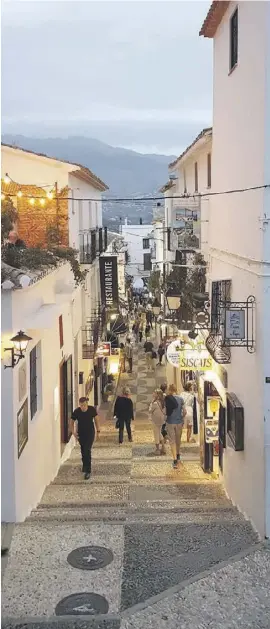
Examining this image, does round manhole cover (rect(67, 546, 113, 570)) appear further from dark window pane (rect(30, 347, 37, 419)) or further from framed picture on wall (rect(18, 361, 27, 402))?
dark window pane (rect(30, 347, 37, 419))

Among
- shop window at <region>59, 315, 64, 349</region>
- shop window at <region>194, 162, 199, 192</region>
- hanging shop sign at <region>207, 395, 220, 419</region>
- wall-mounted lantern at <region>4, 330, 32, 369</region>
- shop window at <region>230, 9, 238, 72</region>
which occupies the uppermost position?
shop window at <region>230, 9, 238, 72</region>

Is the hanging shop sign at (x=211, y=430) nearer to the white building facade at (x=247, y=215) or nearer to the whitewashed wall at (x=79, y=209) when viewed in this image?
the white building facade at (x=247, y=215)

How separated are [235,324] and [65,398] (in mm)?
7771

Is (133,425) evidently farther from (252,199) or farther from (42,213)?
(252,199)

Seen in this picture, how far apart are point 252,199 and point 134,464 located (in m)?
6.59

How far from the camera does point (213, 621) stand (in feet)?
21.2

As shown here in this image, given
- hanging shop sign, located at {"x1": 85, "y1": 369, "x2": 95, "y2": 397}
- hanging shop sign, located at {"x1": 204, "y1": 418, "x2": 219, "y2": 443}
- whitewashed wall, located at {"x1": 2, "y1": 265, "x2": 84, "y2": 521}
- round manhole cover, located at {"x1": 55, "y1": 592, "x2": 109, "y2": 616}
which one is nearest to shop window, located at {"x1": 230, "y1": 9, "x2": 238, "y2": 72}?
whitewashed wall, located at {"x1": 2, "y1": 265, "x2": 84, "y2": 521}

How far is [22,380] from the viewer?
32.0 ft

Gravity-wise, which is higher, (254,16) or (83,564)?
(254,16)

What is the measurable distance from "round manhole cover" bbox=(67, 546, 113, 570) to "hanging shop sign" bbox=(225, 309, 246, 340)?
10.9 feet

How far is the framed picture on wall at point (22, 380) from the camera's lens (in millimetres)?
9539

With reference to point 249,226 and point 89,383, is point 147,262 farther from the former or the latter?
point 249,226

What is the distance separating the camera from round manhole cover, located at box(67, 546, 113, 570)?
7.59m

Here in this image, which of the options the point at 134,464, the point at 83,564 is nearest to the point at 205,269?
the point at 134,464
